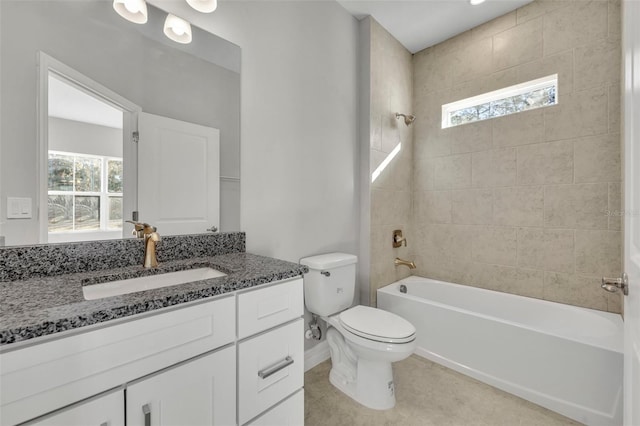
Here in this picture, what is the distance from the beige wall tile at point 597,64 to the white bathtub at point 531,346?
5.12 feet

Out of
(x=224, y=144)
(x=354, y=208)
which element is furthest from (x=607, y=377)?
(x=224, y=144)

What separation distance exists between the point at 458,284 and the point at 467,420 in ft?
4.02

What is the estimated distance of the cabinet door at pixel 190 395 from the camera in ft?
2.50

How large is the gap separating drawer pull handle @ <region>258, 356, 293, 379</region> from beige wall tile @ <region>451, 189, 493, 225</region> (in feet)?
6.74

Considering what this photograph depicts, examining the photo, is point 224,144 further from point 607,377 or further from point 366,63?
point 607,377

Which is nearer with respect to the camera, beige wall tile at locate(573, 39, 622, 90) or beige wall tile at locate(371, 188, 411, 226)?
beige wall tile at locate(573, 39, 622, 90)

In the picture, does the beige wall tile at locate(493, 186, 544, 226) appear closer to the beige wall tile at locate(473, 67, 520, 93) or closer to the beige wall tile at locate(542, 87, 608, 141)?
the beige wall tile at locate(542, 87, 608, 141)

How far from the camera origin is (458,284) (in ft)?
8.34

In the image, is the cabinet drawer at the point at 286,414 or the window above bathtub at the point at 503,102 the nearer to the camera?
the cabinet drawer at the point at 286,414

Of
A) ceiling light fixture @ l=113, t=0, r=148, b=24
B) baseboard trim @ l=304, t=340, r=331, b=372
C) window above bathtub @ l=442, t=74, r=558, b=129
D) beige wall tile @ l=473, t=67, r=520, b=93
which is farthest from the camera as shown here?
beige wall tile @ l=473, t=67, r=520, b=93

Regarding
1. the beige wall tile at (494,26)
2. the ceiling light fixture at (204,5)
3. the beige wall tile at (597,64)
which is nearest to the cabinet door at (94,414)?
the ceiling light fixture at (204,5)

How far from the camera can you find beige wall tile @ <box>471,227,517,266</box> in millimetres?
2273

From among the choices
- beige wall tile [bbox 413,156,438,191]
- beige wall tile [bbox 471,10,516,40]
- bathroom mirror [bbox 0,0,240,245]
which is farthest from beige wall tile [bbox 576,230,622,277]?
bathroom mirror [bbox 0,0,240,245]

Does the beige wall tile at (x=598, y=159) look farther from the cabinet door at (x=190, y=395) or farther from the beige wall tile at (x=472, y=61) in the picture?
the cabinet door at (x=190, y=395)
